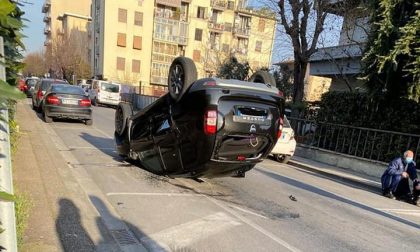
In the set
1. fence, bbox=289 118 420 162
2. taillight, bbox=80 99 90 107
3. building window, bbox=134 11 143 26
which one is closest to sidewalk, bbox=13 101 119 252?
taillight, bbox=80 99 90 107

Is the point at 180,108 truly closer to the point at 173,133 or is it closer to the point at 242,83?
the point at 173,133

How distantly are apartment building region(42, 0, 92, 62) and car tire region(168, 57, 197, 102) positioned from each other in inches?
2508

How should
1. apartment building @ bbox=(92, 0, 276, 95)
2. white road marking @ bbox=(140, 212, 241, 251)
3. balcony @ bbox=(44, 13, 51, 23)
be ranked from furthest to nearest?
balcony @ bbox=(44, 13, 51, 23) < apartment building @ bbox=(92, 0, 276, 95) < white road marking @ bbox=(140, 212, 241, 251)

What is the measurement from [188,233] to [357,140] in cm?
1040

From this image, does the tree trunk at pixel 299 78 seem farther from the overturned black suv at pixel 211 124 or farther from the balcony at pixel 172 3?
the balcony at pixel 172 3

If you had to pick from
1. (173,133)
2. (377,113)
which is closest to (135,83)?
(377,113)

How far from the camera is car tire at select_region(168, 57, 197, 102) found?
6.59 m

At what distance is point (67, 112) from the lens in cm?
1556

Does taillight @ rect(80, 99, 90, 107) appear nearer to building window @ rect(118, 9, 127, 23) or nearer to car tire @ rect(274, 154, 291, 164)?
car tire @ rect(274, 154, 291, 164)

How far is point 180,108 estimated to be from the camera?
665cm

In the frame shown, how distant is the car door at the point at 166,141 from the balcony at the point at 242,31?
5788 cm

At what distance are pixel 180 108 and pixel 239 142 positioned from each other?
113 cm

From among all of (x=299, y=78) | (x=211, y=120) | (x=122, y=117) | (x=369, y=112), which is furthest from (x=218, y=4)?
(x=211, y=120)

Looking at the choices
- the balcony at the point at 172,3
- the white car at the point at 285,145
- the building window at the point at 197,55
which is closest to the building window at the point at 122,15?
the balcony at the point at 172,3
